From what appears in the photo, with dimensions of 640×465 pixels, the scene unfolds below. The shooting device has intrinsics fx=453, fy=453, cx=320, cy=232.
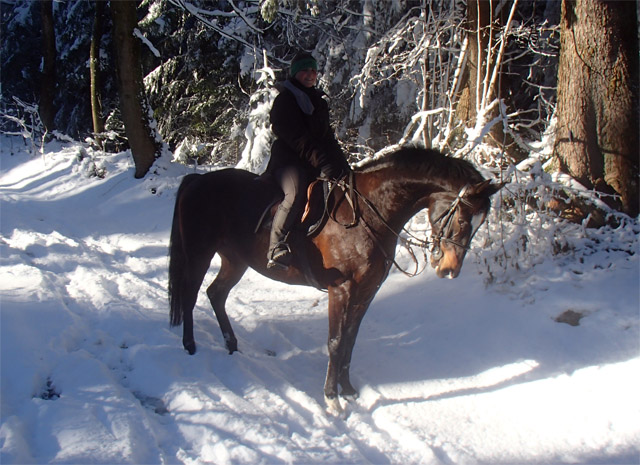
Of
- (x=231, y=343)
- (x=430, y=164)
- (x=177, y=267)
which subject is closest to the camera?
(x=430, y=164)

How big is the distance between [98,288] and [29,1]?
27.4m

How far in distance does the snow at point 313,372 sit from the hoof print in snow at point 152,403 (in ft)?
0.04

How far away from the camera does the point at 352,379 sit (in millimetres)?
4469

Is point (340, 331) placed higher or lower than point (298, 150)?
lower

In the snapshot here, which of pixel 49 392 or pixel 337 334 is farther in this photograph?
pixel 337 334

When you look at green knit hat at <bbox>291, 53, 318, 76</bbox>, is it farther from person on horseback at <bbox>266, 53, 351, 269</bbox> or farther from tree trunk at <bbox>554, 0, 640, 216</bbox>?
tree trunk at <bbox>554, 0, 640, 216</bbox>

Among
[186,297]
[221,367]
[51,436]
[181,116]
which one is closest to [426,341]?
[221,367]

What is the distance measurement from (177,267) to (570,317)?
4.33 m

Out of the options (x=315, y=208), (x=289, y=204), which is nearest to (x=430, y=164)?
(x=315, y=208)

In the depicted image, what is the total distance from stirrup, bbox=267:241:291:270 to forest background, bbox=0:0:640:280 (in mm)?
2846

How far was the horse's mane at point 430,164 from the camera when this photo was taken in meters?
3.67

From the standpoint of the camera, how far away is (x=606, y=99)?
5.94 m

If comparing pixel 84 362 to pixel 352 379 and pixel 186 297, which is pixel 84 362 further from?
pixel 352 379

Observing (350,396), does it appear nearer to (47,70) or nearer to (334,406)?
(334,406)
